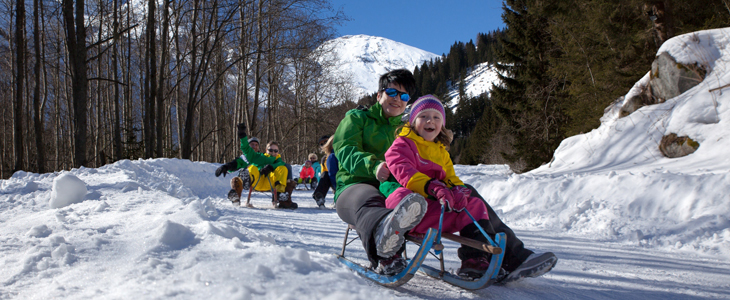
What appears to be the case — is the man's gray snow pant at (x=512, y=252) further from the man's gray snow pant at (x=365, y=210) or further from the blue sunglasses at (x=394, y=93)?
the blue sunglasses at (x=394, y=93)

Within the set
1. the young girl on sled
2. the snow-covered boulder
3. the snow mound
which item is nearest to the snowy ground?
the snow mound

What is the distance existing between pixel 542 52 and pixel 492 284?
18128 mm

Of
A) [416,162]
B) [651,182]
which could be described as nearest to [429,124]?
[416,162]

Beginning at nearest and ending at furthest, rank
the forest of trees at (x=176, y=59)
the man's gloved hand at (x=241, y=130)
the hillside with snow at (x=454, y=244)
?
the hillside with snow at (x=454, y=244) → the man's gloved hand at (x=241, y=130) → the forest of trees at (x=176, y=59)

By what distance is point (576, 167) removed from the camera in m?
8.03

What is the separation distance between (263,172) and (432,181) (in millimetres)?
6039

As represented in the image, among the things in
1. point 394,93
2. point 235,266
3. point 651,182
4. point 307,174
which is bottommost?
point 307,174

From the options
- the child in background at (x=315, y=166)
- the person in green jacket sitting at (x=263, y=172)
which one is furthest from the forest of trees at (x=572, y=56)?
the person in green jacket sitting at (x=263, y=172)

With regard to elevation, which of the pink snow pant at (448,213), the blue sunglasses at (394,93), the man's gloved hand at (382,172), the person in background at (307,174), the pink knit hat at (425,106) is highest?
the blue sunglasses at (394,93)

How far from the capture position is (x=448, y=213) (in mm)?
2275

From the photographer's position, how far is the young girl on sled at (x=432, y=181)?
218 cm

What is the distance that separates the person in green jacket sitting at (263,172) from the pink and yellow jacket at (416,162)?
209 inches

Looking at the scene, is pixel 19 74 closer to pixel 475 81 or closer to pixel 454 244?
pixel 454 244

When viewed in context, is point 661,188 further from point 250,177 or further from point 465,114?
point 465,114
